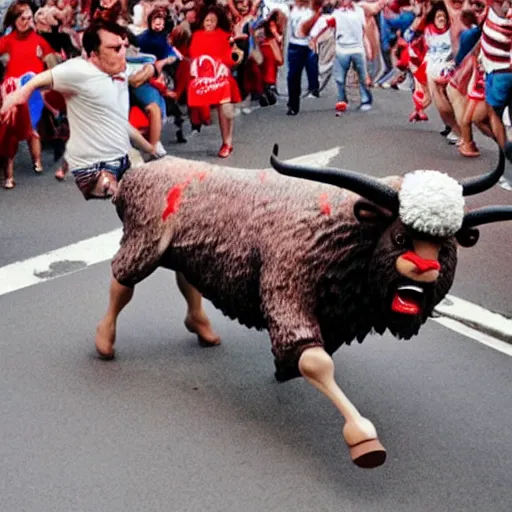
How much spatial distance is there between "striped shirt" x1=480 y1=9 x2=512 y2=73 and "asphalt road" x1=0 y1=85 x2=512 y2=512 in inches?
111

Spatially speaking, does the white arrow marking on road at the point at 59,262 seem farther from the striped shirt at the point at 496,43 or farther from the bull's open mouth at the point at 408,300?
the striped shirt at the point at 496,43

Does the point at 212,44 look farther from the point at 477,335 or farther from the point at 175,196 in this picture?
the point at 175,196

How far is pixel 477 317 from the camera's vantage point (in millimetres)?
7238

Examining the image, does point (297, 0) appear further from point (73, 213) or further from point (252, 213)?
point (252, 213)

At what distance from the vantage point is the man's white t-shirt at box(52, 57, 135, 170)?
7180 millimetres

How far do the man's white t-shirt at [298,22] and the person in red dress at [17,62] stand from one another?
212 inches

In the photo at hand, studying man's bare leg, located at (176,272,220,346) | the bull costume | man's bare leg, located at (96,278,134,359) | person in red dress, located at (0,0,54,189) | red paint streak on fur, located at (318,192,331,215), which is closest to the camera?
the bull costume

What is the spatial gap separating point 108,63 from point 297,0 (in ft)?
31.1

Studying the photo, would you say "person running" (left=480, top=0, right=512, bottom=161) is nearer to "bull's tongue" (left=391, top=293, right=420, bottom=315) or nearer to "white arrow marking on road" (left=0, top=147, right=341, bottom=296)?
"white arrow marking on road" (left=0, top=147, right=341, bottom=296)

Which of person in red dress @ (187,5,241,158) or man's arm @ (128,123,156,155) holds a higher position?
man's arm @ (128,123,156,155)

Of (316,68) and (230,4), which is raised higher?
(230,4)

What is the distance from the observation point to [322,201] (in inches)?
203

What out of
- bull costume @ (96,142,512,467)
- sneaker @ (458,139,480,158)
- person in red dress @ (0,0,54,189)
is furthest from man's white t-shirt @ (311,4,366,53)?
bull costume @ (96,142,512,467)

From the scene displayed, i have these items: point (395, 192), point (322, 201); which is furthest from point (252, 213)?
Result: point (395, 192)
